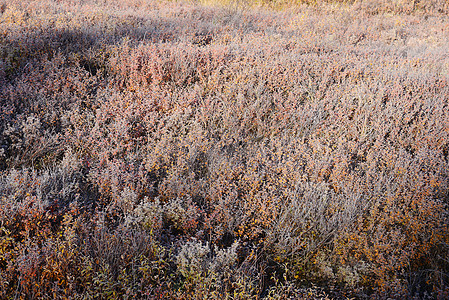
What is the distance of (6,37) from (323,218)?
19.2 ft

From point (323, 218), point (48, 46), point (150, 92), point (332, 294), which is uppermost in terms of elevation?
point (48, 46)

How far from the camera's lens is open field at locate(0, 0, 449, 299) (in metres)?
2.29

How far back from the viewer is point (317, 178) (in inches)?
131

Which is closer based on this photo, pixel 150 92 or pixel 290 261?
pixel 290 261

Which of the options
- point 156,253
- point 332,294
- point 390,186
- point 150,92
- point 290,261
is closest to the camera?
point 156,253

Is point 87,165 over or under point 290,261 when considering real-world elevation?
over

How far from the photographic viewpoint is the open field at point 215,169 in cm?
229

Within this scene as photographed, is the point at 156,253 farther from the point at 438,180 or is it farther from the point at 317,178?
the point at 438,180

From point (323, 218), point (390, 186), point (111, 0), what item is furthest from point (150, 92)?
point (111, 0)

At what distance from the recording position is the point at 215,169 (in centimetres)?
336

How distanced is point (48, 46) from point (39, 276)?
14.7 feet

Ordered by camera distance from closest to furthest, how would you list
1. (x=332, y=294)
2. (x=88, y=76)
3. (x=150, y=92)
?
(x=332, y=294), (x=150, y=92), (x=88, y=76)

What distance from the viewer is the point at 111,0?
9.65 m

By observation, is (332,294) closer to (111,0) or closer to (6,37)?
(6,37)
